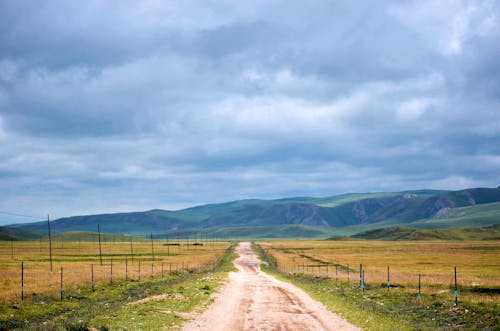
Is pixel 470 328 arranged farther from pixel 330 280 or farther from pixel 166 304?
pixel 330 280

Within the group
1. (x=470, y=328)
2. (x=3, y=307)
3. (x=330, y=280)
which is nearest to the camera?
(x=470, y=328)

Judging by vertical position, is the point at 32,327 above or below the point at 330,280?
above

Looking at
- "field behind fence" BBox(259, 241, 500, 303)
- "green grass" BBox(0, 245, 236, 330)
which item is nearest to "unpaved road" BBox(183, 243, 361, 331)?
"green grass" BBox(0, 245, 236, 330)

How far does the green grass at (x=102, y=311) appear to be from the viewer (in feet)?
82.3

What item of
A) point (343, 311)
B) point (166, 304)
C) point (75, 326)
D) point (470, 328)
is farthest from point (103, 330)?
point (470, 328)

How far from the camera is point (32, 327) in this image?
25781 millimetres

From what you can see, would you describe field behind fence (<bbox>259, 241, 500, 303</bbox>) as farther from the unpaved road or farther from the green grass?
the green grass

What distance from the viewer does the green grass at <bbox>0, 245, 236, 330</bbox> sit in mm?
25092

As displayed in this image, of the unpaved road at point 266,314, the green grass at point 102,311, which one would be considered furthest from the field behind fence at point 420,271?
the green grass at point 102,311

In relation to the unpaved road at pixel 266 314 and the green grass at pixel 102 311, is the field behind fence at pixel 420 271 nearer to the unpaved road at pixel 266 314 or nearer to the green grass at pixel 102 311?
the unpaved road at pixel 266 314

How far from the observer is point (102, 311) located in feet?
101

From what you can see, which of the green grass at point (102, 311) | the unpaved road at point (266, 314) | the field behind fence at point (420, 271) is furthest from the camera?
the field behind fence at point (420, 271)

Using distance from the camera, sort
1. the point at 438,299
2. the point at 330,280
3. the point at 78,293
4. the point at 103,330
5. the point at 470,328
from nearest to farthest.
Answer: the point at 103,330 → the point at 470,328 → the point at 438,299 → the point at 78,293 → the point at 330,280

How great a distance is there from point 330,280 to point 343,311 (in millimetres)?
25084
